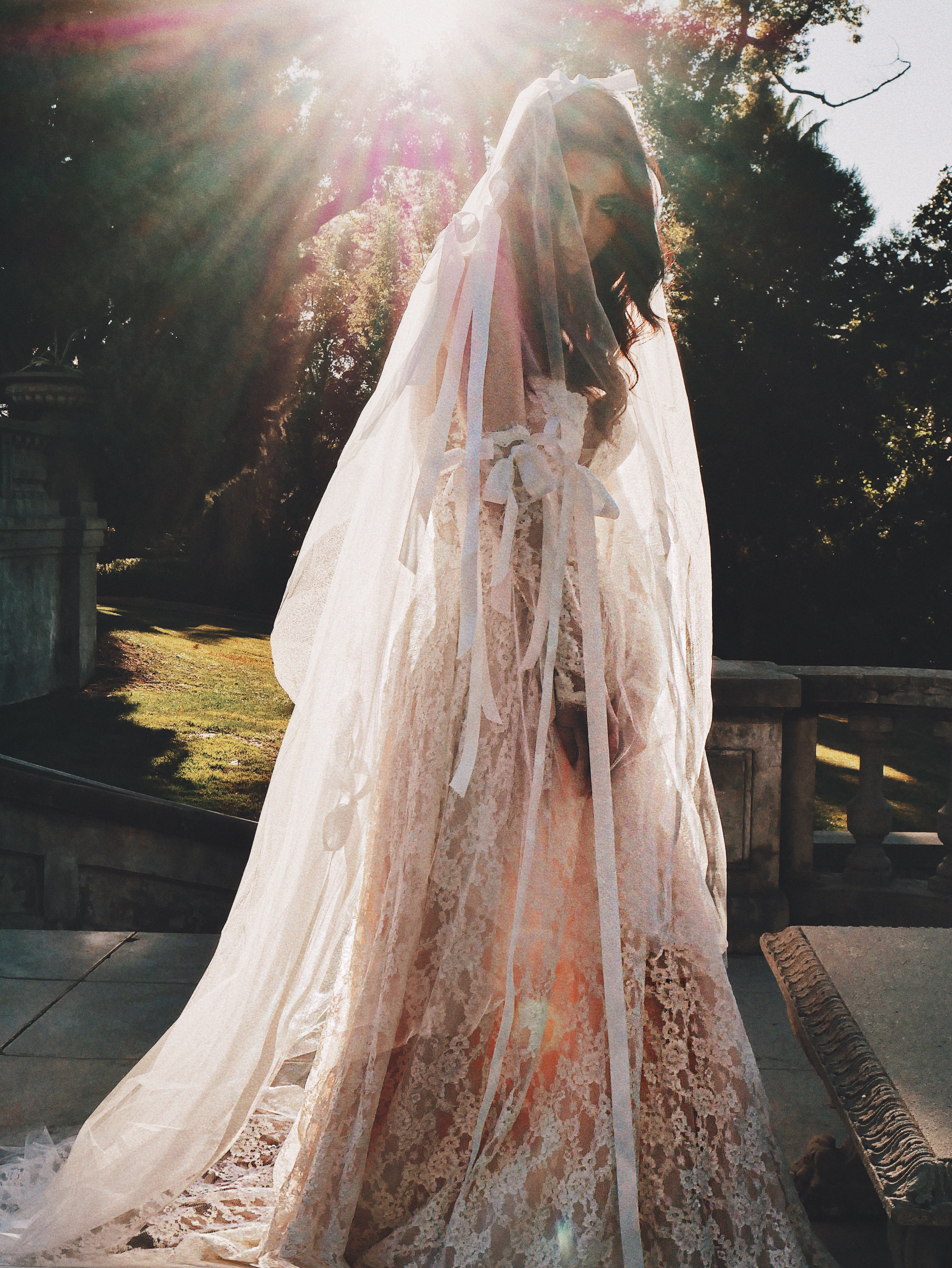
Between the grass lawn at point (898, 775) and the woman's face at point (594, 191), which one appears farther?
the grass lawn at point (898, 775)

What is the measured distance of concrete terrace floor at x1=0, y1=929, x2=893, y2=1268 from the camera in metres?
2.42

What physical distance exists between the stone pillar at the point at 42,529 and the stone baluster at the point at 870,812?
20.5ft

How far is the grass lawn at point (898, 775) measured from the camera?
31.6 feet

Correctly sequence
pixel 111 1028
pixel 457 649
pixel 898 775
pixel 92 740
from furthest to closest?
1. pixel 898 775
2. pixel 92 740
3. pixel 111 1028
4. pixel 457 649

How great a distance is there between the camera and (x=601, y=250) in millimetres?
2102

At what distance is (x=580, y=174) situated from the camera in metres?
1.99

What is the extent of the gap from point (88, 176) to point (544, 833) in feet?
24.5

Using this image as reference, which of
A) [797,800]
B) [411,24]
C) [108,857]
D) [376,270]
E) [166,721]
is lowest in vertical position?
[166,721]

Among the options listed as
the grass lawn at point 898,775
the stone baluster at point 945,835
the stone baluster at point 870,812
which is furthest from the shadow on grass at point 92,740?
the stone baluster at point 945,835

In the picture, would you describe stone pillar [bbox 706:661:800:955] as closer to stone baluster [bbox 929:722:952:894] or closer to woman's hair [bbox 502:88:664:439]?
stone baluster [bbox 929:722:952:894]

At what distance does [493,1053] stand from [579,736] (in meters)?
0.58

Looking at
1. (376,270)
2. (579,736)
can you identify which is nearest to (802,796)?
(579,736)

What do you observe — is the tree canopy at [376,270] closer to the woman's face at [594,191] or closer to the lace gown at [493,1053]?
the woman's face at [594,191]

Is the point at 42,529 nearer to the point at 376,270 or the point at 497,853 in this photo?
the point at 497,853
